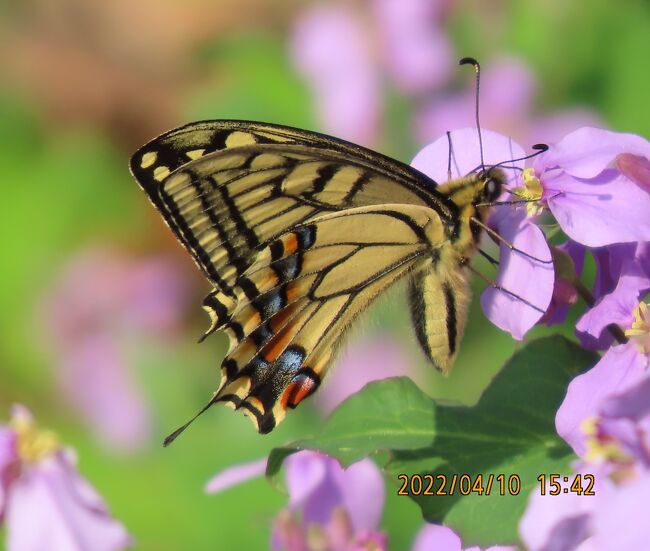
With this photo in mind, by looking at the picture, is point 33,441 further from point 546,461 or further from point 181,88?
point 181,88

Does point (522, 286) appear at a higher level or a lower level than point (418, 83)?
higher

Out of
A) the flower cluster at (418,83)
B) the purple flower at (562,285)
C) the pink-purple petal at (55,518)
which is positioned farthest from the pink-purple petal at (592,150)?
the flower cluster at (418,83)

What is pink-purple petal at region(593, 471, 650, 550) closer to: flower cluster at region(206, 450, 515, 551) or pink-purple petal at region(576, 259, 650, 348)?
pink-purple petal at region(576, 259, 650, 348)

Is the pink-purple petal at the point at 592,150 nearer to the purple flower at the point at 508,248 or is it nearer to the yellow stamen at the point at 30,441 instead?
the purple flower at the point at 508,248

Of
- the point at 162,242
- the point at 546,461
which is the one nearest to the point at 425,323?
the point at 546,461

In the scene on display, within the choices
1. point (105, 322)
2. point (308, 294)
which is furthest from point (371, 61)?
point (308, 294)

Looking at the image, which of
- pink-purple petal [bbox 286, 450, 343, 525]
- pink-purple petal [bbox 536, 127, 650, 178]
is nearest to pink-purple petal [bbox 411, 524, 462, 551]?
pink-purple petal [bbox 286, 450, 343, 525]

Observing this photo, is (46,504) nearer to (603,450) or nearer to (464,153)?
(464,153)
